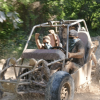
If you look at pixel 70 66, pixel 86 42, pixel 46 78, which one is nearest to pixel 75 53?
pixel 70 66

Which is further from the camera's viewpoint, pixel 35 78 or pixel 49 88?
pixel 35 78

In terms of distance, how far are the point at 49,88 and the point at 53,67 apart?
0.91 metres

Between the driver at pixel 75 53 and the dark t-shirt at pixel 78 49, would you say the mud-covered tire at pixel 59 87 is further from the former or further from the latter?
the dark t-shirt at pixel 78 49

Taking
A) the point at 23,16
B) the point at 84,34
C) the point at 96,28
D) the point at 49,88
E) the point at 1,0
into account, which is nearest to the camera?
the point at 49,88

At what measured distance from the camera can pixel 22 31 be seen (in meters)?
9.12

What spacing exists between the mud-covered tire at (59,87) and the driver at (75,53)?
0.60 metres

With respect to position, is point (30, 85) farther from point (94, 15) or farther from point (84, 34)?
point (94, 15)

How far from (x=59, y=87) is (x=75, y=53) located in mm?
1151

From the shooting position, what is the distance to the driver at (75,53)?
381 cm

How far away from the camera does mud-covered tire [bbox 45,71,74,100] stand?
282cm

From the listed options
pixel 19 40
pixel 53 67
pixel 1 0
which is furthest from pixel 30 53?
pixel 19 40

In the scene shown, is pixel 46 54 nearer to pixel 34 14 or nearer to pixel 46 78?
pixel 46 78

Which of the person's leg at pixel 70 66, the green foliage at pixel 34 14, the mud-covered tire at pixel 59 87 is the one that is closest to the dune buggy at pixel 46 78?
the mud-covered tire at pixel 59 87

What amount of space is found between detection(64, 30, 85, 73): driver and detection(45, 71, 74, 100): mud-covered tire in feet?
1.97
